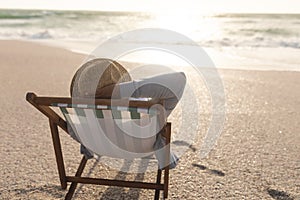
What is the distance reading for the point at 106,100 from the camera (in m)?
2.40

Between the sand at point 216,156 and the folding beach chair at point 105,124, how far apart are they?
33 centimetres

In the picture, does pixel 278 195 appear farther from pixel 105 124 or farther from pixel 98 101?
pixel 98 101

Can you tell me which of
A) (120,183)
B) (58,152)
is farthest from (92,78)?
(120,183)

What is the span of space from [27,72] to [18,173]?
470cm

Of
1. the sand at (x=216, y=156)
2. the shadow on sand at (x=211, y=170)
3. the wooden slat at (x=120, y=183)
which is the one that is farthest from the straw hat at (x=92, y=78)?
the shadow on sand at (x=211, y=170)

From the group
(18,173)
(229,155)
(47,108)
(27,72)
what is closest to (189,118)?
(229,155)

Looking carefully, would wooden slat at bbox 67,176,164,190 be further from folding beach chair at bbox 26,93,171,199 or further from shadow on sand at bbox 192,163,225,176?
shadow on sand at bbox 192,163,225,176

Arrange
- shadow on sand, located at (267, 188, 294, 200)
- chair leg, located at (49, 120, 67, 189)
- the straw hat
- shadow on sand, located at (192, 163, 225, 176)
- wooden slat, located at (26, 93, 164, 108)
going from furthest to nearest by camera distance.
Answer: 1. shadow on sand, located at (192, 163, 225, 176)
2. shadow on sand, located at (267, 188, 294, 200)
3. chair leg, located at (49, 120, 67, 189)
4. the straw hat
5. wooden slat, located at (26, 93, 164, 108)

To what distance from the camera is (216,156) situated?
11.9 ft

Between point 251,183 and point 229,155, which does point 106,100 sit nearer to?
point 251,183

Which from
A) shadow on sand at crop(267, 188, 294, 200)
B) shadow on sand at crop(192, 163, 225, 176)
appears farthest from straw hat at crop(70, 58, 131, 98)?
shadow on sand at crop(267, 188, 294, 200)

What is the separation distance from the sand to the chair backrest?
408 mm

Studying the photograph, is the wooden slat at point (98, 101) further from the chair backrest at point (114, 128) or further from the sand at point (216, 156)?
the sand at point (216, 156)

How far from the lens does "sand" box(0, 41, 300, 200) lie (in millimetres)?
2982
